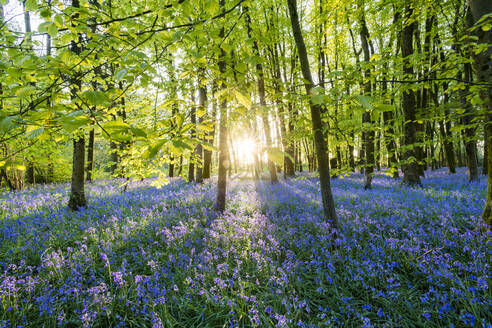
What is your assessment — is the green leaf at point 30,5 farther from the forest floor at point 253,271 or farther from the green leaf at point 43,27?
the forest floor at point 253,271

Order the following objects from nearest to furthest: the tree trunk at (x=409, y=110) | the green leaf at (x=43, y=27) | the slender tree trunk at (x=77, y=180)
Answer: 1. the green leaf at (x=43, y=27)
2. the slender tree trunk at (x=77, y=180)
3. the tree trunk at (x=409, y=110)

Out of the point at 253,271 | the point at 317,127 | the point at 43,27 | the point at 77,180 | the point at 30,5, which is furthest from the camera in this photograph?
the point at 77,180

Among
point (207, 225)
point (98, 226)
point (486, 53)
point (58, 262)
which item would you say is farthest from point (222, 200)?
point (486, 53)

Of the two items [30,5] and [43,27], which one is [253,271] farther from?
[30,5]

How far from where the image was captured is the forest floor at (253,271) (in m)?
2.78

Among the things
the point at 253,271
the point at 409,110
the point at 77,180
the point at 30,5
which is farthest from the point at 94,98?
Answer: the point at 409,110

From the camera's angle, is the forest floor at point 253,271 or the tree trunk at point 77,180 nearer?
the forest floor at point 253,271

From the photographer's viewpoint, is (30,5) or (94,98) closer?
(94,98)

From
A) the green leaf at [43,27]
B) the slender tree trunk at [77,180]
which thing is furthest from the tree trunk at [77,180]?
the green leaf at [43,27]

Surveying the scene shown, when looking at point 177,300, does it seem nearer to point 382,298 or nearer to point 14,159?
point 14,159

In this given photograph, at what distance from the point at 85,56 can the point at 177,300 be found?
3329mm

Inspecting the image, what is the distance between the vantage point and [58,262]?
3.84 meters

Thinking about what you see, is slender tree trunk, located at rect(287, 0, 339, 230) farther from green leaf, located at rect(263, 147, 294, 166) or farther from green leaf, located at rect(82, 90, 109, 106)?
green leaf, located at rect(82, 90, 109, 106)

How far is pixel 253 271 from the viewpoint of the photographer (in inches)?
139
